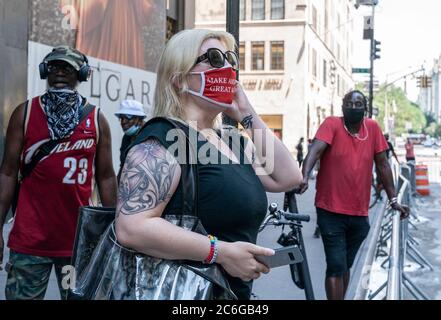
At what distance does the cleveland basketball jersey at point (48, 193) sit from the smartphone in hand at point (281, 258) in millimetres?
1516

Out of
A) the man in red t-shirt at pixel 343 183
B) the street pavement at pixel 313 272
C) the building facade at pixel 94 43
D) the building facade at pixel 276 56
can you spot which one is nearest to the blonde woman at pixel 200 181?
the street pavement at pixel 313 272

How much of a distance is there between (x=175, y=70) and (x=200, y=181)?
1.47ft

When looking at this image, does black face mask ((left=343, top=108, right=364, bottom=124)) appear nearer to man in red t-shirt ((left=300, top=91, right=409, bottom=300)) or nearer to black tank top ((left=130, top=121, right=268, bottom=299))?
man in red t-shirt ((left=300, top=91, right=409, bottom=300))

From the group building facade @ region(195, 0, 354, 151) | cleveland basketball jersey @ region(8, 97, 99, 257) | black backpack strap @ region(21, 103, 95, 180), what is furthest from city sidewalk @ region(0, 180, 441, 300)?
building facade @ region(195, 0, 354, 151)

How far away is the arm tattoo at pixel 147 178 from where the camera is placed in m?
2.04

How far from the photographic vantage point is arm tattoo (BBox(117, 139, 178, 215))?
80.4 inches

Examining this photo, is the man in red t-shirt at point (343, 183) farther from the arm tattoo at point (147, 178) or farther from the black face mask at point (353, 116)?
the arm tattoo at point (147, 178)

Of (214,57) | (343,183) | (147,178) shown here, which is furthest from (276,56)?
(147,178)

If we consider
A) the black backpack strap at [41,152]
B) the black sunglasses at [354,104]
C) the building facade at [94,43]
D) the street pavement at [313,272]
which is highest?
the building facade at [94,43]

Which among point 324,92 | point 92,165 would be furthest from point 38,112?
point 324,92

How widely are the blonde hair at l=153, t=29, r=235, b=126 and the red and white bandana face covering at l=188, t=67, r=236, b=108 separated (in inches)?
2.1

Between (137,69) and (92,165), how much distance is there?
29.5ft
